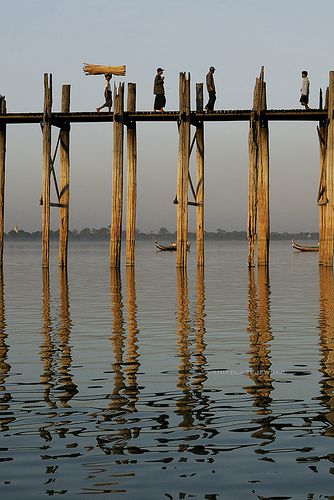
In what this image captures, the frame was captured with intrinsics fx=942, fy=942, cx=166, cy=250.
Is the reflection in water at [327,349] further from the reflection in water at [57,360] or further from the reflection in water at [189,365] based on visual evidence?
the reflection in water at [57,360]

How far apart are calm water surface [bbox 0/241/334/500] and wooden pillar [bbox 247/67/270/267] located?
11.0 meters

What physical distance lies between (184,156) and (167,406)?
20.3 m

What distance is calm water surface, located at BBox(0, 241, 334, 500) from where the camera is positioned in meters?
5.97

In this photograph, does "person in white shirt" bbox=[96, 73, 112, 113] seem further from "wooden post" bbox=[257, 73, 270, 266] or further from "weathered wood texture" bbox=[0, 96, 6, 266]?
"wooden post" bbox=[257, 73, 270, 266]

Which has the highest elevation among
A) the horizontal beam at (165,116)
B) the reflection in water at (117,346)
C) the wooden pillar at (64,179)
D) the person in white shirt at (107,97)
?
the person in white shirt at (107,97)

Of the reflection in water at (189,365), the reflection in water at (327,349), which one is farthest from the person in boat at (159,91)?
the reflection in water at (189,365)

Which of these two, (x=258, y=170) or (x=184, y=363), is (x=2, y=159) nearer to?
(x=258, y=170)

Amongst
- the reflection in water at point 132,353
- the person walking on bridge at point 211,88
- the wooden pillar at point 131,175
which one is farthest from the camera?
the wooden pillar at point 131,175

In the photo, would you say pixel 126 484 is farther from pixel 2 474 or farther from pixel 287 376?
pixel 287 376

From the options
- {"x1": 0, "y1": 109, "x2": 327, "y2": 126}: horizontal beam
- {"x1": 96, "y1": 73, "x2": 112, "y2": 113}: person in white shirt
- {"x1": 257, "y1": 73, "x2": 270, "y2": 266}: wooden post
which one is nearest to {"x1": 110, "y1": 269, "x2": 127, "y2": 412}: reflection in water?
{"x1": 257, "y1": 73, "x2": 270, "y2": 266}: wooden post

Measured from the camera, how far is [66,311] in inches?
719

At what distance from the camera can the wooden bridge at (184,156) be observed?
27.8 m

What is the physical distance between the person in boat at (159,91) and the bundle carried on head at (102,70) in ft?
5.23

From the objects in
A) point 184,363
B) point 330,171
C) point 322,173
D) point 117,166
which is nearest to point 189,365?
point 184,363
